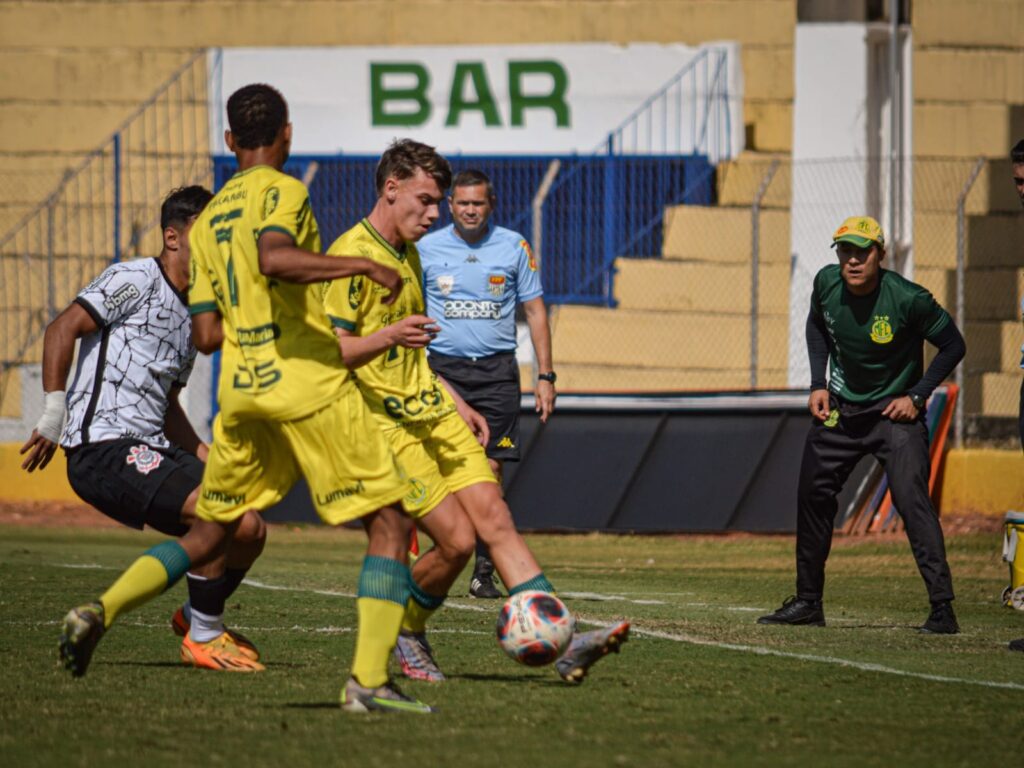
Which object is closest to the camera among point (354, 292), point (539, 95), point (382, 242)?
point (354, 292)

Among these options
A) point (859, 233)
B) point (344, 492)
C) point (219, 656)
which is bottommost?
point (219, 656)

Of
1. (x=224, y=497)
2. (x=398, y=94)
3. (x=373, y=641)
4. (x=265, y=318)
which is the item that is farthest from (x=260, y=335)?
(x=398, y=94)

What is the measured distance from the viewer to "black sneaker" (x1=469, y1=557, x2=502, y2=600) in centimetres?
1030

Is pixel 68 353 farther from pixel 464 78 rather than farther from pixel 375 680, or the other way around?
pixel 464 78

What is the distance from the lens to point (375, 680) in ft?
19.4

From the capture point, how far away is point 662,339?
64.3 ft

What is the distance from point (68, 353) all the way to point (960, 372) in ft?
39.7

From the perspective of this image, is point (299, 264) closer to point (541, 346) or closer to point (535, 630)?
point (535, 630)

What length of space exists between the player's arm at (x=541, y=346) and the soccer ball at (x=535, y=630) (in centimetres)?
417

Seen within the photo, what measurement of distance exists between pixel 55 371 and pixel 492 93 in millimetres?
15637

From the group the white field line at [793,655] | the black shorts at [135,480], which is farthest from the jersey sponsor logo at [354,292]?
the white field line at [793,655]

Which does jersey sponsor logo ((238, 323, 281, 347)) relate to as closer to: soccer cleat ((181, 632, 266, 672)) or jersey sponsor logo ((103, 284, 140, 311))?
jersey sponsor logo ((103, 284, 140, 311))

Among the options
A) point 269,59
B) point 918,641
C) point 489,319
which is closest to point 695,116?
point 269,59

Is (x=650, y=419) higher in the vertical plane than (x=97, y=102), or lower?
lower
